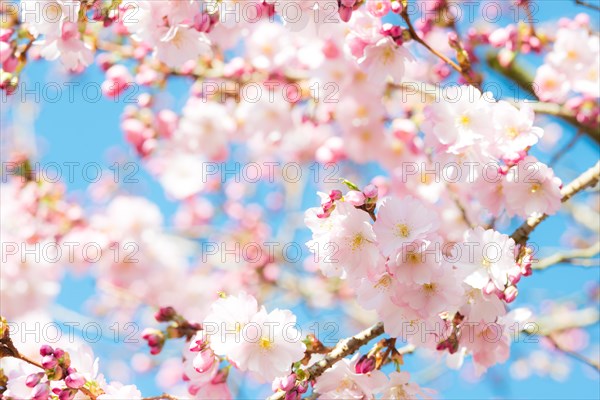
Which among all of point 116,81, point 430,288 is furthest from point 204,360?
point 116,81

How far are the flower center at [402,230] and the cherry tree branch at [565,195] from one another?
41cm

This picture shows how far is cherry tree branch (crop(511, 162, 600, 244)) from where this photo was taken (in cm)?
200

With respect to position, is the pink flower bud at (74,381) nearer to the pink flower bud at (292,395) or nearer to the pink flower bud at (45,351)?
the pink flower bud at (45,351)

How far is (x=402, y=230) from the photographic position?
68.5 inches

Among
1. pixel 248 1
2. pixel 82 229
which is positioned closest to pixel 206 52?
pixel 248 1

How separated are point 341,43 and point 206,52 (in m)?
1.00

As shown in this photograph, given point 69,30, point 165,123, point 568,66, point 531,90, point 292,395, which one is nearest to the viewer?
point 292,395

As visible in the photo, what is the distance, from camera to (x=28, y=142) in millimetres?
5445

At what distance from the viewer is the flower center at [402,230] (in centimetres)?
173

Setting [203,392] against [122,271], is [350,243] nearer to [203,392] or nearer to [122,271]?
[203,392]

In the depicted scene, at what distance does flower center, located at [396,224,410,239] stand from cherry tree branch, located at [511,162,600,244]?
407 millimetres

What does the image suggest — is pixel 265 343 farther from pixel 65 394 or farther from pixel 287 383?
pixel 65 394

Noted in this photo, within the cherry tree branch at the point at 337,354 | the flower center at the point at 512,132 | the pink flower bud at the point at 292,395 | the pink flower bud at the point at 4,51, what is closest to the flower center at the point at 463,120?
the flower center at the point at 512,132

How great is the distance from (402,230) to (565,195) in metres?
0.62
